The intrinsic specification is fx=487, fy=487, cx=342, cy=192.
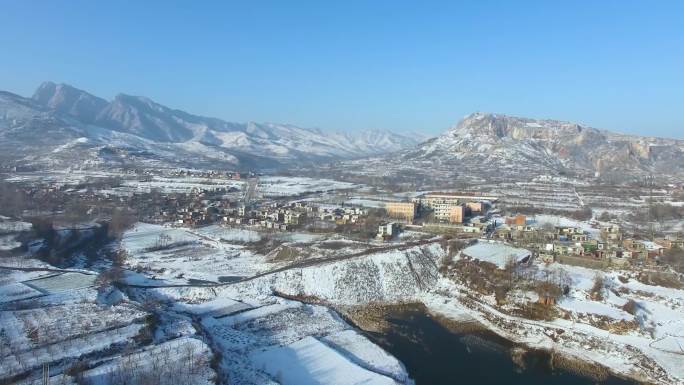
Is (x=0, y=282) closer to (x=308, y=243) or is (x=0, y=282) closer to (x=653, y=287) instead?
(x=308, y=243)

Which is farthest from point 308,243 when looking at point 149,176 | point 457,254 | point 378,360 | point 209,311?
point 149,176

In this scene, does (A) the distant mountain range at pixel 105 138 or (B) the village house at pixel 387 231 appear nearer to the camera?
(B) the village house at pixel 387 231

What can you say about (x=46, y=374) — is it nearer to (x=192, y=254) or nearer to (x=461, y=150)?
(x=192, y=254)

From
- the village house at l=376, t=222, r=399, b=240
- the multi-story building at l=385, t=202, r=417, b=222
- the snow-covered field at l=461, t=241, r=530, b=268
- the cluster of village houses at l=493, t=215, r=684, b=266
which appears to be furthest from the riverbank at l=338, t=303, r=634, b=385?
the multi-story building at l=385, t=202, r=417, b=222

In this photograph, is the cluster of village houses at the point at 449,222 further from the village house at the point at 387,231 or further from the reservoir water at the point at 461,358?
the reservoir water at the point at 461,358

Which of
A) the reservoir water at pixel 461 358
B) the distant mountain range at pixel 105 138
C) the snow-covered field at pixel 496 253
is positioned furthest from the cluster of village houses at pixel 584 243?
Answer: the distant mountain range at pixel 105 138

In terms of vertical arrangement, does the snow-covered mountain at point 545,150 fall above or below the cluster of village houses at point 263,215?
above

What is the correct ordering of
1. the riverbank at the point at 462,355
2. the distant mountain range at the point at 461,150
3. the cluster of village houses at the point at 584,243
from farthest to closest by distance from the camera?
the distant mountain range at the point at 461,150 → the cluster of village houses at the point at 584,243 → the riverbank at the point at 462,355

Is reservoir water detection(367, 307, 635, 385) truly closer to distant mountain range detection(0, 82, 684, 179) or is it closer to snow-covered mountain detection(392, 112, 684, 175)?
distant mountain range detection(0, 82, 684, 179)

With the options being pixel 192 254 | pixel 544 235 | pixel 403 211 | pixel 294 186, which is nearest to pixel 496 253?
pixel 544 235
